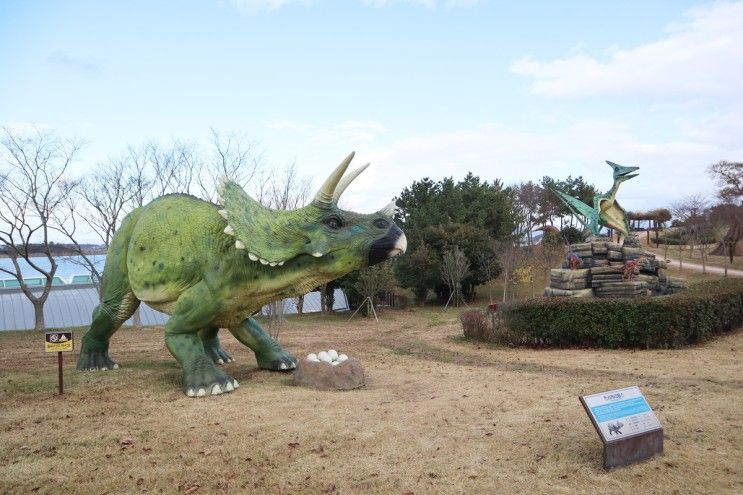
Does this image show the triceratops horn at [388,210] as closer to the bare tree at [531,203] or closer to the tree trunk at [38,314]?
the tree trunk at [38,314]

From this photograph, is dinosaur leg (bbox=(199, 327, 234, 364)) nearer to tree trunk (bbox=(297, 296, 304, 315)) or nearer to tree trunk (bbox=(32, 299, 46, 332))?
tree trunk (bbox=(32, 299, 46, 332))

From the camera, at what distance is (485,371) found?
32.3 ft

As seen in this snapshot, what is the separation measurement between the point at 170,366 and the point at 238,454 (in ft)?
17.3

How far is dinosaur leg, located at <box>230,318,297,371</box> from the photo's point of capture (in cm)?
938

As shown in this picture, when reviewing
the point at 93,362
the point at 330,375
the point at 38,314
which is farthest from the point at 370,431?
the point at 38,314

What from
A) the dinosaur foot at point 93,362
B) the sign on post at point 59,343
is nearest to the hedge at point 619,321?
the dinosaur foot at point 93,362

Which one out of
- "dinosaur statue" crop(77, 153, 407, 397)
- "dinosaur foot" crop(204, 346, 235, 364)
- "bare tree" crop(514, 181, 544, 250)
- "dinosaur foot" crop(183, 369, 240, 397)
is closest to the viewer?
"dinosaur statue" crop(77, 153, 407, 397)

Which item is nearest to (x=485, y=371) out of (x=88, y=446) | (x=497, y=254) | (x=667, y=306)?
(x=667, y=306)

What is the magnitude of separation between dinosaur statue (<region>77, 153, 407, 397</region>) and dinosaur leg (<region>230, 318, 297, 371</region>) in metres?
0.73

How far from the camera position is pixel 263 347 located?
375 inches

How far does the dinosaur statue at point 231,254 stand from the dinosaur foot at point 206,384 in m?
0.01

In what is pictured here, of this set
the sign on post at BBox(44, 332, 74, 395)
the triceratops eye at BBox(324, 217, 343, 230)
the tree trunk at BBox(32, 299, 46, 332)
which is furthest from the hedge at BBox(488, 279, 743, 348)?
the tree trunk at BBox(32, 299, 46, 332)

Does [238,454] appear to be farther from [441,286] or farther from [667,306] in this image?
[441,286]

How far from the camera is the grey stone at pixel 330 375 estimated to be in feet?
26.9
